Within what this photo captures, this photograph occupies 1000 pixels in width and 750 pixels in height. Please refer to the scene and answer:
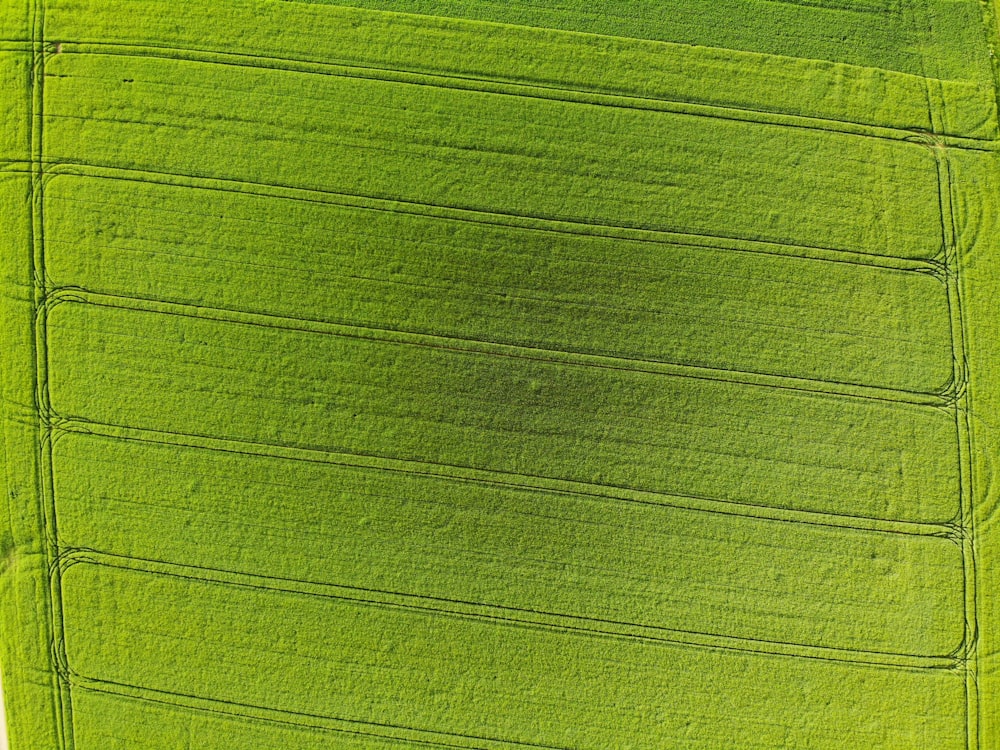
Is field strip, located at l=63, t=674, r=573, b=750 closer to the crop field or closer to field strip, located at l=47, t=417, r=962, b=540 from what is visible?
the crop field

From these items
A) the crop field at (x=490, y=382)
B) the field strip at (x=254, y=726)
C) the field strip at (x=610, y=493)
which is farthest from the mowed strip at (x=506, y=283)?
the field strip at (x=254, y=726)

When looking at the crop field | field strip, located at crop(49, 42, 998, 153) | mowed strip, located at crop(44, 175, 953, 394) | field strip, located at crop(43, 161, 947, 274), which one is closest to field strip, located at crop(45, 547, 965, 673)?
the crop field

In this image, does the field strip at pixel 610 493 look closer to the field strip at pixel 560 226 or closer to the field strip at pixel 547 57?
the field strip at pixel 560 226

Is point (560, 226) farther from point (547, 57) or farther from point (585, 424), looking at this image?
point (585, 424)

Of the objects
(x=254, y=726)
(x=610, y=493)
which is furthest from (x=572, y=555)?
(x=254, y=726)

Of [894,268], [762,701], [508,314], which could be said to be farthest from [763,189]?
[762,701]

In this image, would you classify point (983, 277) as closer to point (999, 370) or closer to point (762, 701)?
point (999, 370)
